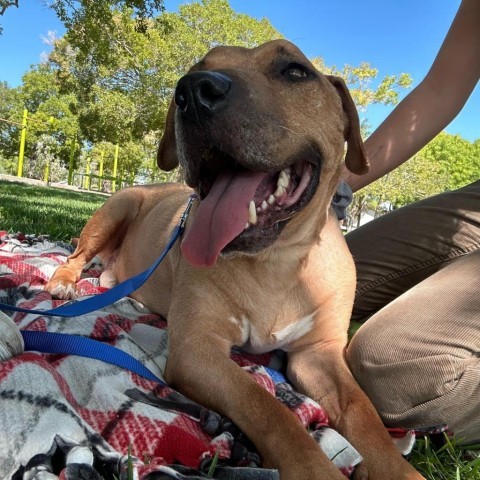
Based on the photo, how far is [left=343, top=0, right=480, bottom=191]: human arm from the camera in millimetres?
3477

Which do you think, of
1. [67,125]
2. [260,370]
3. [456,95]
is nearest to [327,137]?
[260,370]

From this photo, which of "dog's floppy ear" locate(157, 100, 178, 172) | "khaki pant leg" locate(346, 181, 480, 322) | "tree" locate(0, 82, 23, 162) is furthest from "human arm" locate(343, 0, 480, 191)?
"tree" locate(0, 82, 23, 162)

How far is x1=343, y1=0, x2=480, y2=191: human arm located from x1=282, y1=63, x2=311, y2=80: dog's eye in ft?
4.10

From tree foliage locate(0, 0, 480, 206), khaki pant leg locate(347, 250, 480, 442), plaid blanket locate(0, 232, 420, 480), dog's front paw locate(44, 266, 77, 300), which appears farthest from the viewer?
tree foliage locate(0, 0, 480, 206)

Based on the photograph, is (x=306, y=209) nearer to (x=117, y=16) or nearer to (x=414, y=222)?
(x=414, y=222)

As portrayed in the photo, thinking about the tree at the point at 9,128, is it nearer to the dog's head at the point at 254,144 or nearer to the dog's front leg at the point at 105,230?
the dog's front leg at the point at 105,230

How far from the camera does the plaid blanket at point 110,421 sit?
4.33ft

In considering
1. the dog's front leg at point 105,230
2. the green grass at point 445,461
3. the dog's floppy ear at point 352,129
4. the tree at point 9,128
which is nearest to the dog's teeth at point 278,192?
the dog's floppy ear at point 352,129

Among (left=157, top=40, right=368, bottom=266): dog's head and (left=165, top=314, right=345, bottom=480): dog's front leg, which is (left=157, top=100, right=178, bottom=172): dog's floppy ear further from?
(left=165, top=314, right=345, bottom=480): dog's front leg

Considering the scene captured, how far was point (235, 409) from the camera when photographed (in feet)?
6.02

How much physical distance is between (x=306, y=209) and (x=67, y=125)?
37131 millimetres

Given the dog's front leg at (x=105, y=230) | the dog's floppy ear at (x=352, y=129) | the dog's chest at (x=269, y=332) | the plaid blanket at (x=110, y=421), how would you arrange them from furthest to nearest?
the dog's front leg at (x=105, y=230), the dog's floppy ear at (x=352, y=129), the dog's chest at (x=269, y=332), the plaid blanket at (x=110, y=421)

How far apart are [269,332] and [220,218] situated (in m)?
0.65

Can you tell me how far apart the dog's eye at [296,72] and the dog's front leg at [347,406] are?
130cm
